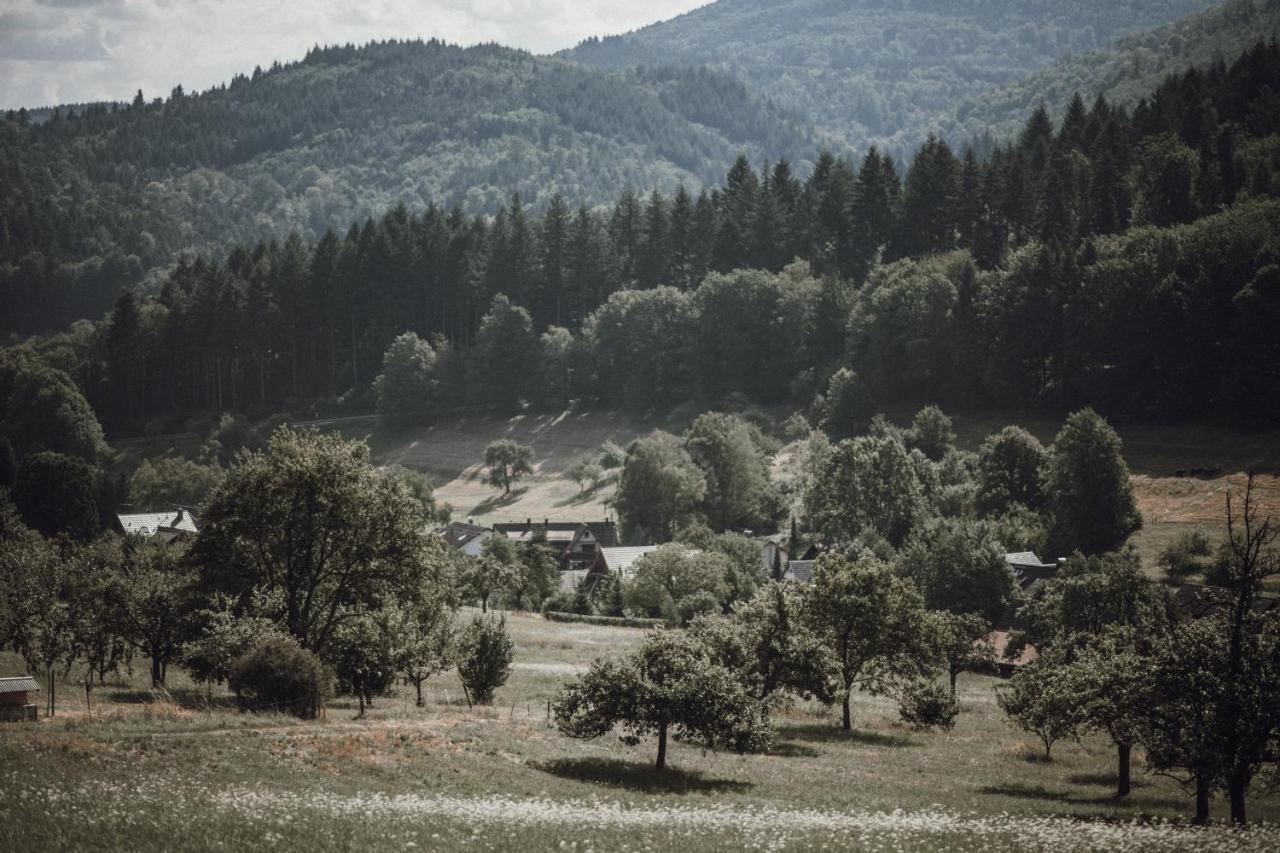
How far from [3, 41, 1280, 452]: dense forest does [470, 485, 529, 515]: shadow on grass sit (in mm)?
19721

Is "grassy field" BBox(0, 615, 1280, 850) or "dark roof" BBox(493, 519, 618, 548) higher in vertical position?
"dark roof" BBox(493, 519, 618, 548)

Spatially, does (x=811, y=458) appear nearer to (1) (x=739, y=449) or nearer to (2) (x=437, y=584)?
(1) (x=739, y=449)

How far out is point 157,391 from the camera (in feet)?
467

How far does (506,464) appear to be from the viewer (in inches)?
4628

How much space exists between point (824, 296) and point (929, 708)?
8123cm

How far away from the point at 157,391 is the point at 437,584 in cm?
10606

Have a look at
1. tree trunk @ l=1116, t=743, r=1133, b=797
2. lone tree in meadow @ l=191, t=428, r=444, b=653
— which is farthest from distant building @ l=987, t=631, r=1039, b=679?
Result: lone tree in meadow @ l=191, t=428, r=444, b=653

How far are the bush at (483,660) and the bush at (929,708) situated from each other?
15.6 m

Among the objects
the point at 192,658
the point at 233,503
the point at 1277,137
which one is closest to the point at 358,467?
the point at 233,503

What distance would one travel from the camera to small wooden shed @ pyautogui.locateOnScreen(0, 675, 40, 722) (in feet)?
104

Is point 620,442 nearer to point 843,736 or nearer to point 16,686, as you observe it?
point 843,736

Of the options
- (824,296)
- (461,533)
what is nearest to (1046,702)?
(461,533)

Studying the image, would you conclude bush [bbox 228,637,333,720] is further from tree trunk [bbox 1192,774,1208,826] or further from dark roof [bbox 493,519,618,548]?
dark roof [bbox 493,519,618,548]

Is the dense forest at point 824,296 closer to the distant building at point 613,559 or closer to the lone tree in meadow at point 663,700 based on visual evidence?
the distant building at point 613,559
